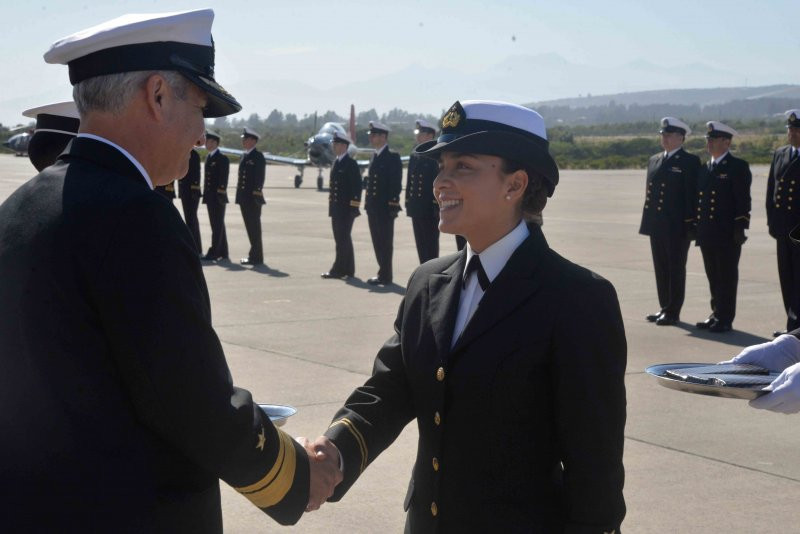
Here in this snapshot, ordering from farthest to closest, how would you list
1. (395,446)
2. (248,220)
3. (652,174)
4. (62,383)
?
(248,220), (652,174), (395,446), (62,383)

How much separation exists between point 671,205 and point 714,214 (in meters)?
0.50

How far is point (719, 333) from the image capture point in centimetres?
992

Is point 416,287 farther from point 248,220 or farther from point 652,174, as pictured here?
point 248,220

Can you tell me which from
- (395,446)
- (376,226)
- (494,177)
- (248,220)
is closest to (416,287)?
(494,177)

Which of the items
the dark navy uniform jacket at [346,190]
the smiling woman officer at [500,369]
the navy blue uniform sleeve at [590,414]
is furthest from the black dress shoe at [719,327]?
the navy blue uniform sleeve at [590,414]

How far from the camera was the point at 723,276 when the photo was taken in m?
10.2

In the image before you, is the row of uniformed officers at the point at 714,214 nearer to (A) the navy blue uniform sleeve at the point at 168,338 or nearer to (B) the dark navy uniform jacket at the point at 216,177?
(B) the dark navy uniform jacket at the point at 216,177

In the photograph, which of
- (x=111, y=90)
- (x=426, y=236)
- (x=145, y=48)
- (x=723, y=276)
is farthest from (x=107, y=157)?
(x=426, y=236)

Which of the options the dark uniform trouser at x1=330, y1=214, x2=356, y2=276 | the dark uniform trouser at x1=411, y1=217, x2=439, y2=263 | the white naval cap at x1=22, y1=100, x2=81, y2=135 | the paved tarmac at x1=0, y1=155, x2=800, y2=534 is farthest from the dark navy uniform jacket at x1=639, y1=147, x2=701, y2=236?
the white naval cap at x1=22, y1=100, x2=81, y2=135

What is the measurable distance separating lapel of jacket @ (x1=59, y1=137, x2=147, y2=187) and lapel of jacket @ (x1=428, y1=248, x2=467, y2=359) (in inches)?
35.0

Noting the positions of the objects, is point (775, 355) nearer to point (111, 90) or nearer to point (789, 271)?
point (111, 90)

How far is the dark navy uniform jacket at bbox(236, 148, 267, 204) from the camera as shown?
16.0 m

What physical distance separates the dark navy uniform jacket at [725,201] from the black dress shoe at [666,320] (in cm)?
95

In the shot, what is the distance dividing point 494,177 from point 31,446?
135 centimetres
